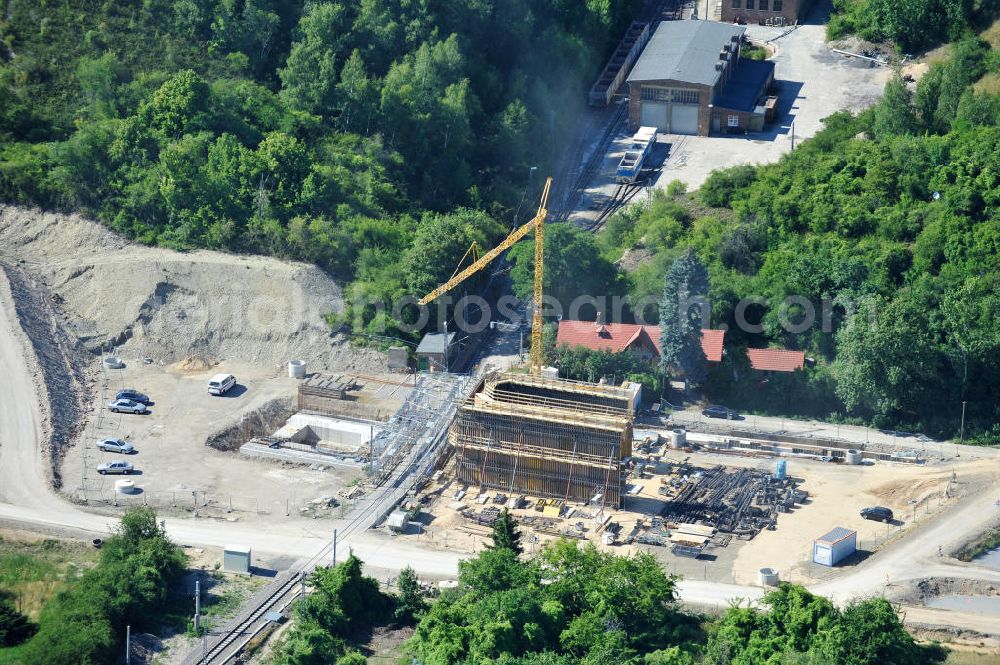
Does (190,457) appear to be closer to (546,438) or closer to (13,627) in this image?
(13,627)

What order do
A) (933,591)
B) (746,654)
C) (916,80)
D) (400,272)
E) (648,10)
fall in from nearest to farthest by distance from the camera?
(746,654)
(933,591)
(400,272)
(916,80)
(648,10)

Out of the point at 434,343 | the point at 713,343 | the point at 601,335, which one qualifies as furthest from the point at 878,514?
the point at 434,343

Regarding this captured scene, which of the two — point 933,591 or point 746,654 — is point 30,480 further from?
point 933,591

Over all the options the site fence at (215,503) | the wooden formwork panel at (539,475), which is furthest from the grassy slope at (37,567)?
the wooden formwork panel at (539,475)

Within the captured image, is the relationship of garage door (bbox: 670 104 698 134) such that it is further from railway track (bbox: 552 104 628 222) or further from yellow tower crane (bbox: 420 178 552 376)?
yellow tower crane (bbox: 420 178 552 376)

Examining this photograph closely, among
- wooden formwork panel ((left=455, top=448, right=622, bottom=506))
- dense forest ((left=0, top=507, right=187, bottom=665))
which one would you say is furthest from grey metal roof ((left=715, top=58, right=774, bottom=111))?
dense forest ((left=0, top=507, right=187, bottom=665))

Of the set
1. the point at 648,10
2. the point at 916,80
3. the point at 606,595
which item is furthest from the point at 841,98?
the point at 606,595
